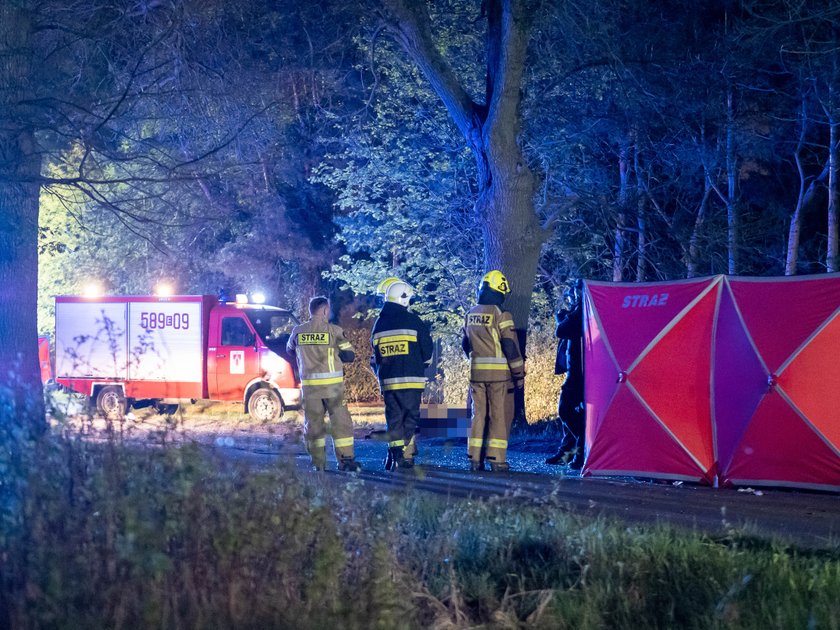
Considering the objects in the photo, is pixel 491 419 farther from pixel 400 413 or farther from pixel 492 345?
pixel 400 413

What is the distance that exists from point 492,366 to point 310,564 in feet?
21.2

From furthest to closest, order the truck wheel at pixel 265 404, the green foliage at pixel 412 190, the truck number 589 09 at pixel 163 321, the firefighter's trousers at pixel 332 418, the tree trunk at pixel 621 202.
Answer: the green foliage at pixel 412 190, the truck number 589 09 at pixel 163 321, the truck wheel at pixel 265 404, the tree trunk at pixel 621 202, the firefighter's trousers at pixel 332 418

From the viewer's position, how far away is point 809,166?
24078mm

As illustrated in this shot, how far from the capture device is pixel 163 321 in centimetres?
2128

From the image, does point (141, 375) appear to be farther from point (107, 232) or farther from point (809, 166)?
point (809, 166)

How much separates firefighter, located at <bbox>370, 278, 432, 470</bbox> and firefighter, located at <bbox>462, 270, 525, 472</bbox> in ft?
1.82

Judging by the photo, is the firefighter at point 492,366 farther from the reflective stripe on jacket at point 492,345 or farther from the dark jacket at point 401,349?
the dark jacket at point 401,349

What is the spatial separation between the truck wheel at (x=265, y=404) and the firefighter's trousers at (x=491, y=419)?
908cm

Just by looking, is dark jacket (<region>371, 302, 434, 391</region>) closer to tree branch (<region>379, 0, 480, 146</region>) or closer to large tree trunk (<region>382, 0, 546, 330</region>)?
large tree trunk (<region>382, 0, 546, 330</region>)

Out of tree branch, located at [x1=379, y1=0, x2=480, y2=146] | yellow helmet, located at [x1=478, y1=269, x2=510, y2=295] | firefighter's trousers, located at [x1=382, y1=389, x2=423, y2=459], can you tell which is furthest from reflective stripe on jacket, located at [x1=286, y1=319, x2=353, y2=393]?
tree branch, located at [x1=379, y1=0, x2=480, y2=146]

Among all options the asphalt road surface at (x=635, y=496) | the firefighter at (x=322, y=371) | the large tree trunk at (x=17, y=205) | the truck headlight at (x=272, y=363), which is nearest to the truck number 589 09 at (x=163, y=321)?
the truck headlight at (x=272, y=363)

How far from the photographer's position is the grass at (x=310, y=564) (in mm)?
4984

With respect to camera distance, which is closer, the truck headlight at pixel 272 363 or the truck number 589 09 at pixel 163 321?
the truck headlight at pixel 272 363

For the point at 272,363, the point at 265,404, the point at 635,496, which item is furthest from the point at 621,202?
the point at 635,496
